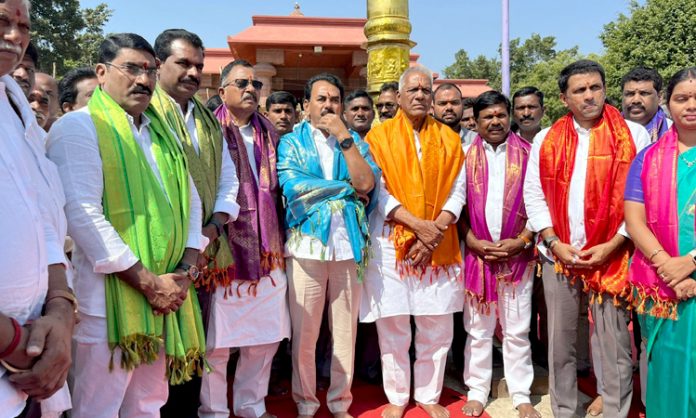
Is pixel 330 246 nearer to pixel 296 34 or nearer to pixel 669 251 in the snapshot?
pixel 669 251

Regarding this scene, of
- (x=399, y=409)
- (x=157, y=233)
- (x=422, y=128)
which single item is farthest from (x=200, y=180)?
(x=399, y=409)

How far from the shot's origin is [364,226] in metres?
3.09

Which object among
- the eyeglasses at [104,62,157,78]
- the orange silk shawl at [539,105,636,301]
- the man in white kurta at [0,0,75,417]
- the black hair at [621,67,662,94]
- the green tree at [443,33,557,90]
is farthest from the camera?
the green tree at [443,33,557,90]

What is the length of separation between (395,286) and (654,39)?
1758cm

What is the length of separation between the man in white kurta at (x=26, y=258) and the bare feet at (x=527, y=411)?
2635 millimetres

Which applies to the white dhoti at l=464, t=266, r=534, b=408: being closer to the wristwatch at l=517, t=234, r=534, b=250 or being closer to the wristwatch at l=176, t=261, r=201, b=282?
the wristwatch at l=517, t=234, r=534, b=250

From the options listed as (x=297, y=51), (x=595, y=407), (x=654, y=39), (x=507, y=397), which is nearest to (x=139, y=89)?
(x=507, y=397)

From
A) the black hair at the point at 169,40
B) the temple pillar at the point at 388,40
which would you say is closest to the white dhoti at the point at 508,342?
the black hair at the point at 169,40

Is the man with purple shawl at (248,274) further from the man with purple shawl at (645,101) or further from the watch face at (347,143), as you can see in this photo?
the man with purple shawl at (645,101)

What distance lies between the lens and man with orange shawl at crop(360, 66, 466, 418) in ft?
10.4

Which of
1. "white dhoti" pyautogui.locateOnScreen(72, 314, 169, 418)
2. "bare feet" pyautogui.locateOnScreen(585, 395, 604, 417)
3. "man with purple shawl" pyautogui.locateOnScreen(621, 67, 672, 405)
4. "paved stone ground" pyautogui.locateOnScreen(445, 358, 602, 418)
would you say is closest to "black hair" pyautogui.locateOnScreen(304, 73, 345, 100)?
"white dhoti" pyautogui.locateOnScreen(72, 314, 169, 418)

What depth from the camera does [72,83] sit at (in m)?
3.55

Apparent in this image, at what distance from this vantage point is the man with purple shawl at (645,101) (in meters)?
4.00

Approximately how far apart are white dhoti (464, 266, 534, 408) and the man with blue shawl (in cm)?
82
